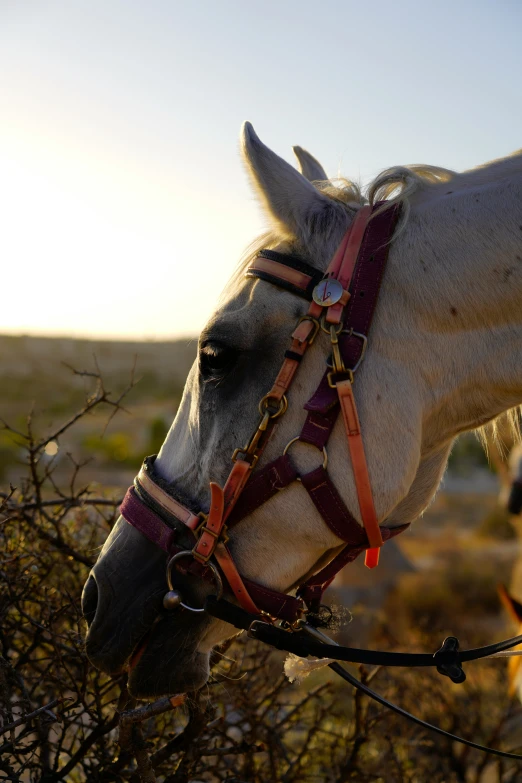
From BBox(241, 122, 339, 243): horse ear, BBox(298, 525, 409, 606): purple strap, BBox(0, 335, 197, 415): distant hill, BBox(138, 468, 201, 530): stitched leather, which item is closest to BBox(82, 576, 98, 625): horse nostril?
BBox(138, 468, 201, 530): stitched leather

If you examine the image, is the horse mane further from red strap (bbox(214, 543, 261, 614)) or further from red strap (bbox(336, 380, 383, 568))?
red strap (bbox(214, 543, 261, 614))

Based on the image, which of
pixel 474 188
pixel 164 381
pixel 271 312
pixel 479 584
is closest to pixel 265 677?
pixel 271 312

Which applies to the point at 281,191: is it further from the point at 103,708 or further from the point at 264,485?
the point at 103,708

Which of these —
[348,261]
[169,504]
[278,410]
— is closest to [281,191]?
[348,261]

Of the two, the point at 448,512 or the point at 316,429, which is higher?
the point at 316,429

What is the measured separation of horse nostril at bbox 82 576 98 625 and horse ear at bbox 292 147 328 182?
179cm

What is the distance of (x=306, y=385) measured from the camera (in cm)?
193

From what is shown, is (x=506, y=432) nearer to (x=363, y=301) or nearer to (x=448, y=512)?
(x=363, y=301)

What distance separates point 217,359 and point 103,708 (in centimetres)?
200

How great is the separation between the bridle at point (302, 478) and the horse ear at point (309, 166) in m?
0.66

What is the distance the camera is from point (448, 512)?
2456 centimetres

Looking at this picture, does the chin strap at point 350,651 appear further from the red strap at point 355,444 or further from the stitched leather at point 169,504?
the red strap at point 355,444

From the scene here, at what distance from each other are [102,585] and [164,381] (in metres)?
45.5

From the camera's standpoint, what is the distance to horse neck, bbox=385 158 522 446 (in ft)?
6.48
